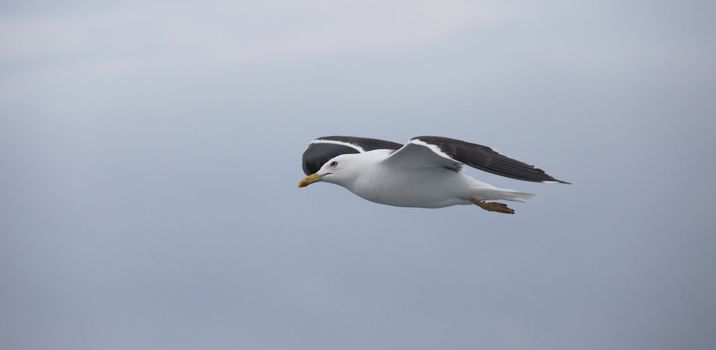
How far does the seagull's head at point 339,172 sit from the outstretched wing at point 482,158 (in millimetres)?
2109

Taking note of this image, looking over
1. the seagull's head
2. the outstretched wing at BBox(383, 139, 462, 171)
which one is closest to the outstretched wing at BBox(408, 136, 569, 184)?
the outstretched wing at BBox(383, 139, 462, 171)

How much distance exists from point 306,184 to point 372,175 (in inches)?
55.2

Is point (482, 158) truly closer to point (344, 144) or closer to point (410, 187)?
point (410, 187)

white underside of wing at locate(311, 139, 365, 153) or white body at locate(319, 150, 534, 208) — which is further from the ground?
white underside of wing at locate(311, 139, 365, 153)

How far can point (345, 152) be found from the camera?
21656 mm

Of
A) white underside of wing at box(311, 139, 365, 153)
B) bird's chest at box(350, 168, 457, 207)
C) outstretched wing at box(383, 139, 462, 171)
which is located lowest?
bird's chest at box(350, 168, 457, 207)

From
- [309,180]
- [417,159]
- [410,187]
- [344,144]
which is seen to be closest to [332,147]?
[344,144]

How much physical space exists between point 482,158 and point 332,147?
671 centimetres

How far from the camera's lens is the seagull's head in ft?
60.2

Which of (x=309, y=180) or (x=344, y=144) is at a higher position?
(x=344, y=144)

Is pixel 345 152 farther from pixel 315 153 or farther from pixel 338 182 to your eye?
pixel 338 182

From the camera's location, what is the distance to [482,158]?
51.7 feet

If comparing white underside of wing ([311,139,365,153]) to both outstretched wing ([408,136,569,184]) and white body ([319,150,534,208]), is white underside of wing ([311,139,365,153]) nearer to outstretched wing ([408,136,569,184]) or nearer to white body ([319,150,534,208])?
white body ([319,150,534,208])

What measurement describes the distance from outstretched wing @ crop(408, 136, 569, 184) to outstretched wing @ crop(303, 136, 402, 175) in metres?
4.93
